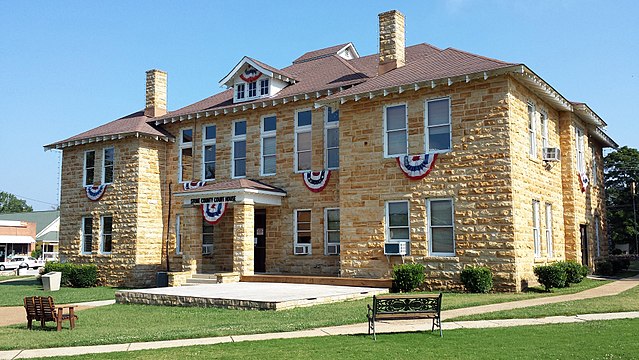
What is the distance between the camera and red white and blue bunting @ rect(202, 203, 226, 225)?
22578 mm

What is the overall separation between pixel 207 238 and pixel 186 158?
3893 mm

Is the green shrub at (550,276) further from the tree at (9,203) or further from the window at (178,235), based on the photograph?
the tree at (9,203)

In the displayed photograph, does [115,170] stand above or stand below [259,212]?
above

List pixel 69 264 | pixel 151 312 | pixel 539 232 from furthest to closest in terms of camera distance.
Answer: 1. pixel 69 264
2. pixel 539 232
3. pixel 151 312

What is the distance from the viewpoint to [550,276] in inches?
695

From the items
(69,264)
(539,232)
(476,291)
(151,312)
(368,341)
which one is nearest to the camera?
(368,341)

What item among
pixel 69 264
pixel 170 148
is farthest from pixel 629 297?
pixel 69 264

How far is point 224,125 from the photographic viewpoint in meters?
25.8

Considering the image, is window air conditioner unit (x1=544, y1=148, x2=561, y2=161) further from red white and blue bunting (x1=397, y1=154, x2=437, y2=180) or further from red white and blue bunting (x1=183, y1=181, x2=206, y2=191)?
red white and blue bunting (x1=183, y1=181, x2=206, y2=191)

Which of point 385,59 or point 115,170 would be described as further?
point 115,170

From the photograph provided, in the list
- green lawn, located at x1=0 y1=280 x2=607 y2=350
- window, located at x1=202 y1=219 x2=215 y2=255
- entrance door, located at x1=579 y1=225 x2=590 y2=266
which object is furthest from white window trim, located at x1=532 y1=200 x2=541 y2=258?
window, located at x1=202 y1=219 x2=215 y2=255

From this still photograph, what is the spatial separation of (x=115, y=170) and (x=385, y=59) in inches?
518

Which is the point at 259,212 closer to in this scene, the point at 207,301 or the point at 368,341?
the point at 207,301

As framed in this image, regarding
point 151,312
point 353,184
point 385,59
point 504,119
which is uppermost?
point 385,59
